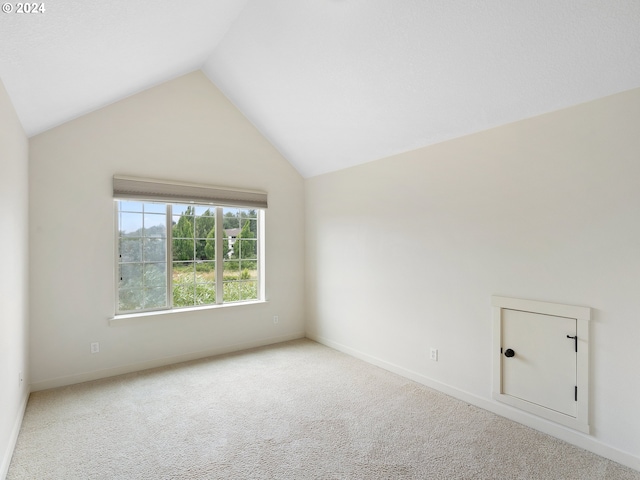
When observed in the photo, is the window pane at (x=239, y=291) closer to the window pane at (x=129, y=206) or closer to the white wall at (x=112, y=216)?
the white wall at (x=112, y=216)

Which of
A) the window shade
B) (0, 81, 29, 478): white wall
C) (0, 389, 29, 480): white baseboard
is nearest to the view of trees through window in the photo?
the window shade

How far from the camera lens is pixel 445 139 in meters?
3.04

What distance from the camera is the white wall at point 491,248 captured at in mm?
2102

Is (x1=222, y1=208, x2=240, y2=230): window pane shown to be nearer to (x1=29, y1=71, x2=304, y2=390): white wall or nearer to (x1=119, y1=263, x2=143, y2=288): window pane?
(x1=29, y1=71, x2=304, y2=390): white wall

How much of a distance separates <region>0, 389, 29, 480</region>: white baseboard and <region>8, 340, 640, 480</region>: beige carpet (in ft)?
0.15

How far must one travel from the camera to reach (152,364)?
3.63 m

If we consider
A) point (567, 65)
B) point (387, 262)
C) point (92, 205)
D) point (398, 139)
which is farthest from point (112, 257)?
point (567, 65)

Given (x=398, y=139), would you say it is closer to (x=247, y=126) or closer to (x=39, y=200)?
(x=247, y=126)

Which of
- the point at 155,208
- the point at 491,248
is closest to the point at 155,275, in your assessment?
the point at 155,208

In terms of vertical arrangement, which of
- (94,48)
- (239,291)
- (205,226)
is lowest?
(239,291)

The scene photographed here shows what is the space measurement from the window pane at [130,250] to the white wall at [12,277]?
784 mm

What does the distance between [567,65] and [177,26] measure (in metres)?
2.73

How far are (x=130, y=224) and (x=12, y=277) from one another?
4.57 feet

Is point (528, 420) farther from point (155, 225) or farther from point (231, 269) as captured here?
point (155, 225)
